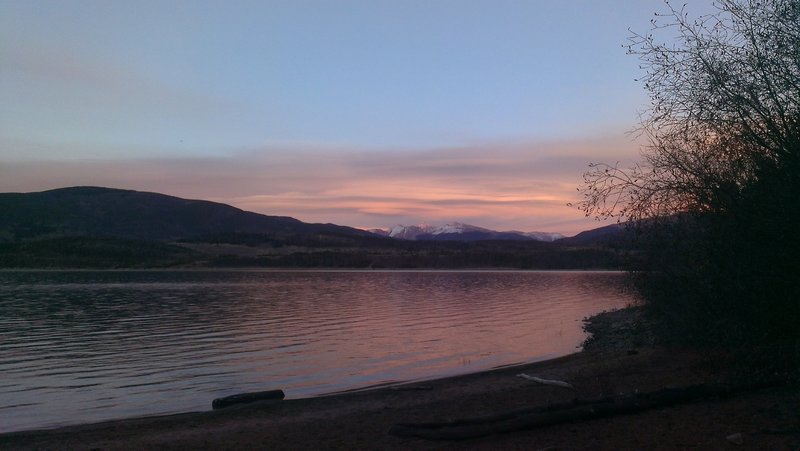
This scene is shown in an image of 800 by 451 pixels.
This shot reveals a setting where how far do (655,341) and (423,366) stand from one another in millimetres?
7122

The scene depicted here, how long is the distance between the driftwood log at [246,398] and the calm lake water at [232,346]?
36.3 inches

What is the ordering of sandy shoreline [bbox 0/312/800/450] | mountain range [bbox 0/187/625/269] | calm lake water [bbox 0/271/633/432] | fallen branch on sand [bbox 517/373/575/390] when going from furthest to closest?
mountain range [bbox 0/187/625/269] → calm lake water [bbox 0/271/633/432] → fallen branch on sand [bbox 517/373/575/390] → sandy shoreline [bbox 0/312/800/450]

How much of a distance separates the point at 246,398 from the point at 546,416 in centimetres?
743

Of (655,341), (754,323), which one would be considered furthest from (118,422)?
(655,341)

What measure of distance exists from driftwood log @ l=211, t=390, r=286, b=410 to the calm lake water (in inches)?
36.3

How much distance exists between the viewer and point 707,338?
52.7ft

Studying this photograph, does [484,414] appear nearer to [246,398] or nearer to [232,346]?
[246,398]

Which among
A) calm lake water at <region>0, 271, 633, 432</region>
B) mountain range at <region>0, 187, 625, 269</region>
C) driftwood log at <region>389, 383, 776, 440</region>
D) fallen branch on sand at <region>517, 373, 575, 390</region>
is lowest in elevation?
calm lake water at <region>0, 271, 633, 432</region>

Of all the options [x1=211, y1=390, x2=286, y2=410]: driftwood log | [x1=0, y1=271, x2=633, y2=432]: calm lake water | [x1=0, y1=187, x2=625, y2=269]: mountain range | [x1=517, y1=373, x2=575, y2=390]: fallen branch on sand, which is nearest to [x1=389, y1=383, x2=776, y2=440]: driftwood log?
[x1=517, y1=373, x2=575, y2=390]: fallen branch on sand

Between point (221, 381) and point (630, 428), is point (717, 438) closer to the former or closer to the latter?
point (630, 428)

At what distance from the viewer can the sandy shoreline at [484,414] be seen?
31.1 feet

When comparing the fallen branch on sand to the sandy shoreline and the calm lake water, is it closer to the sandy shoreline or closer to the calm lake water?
the sandy shoreline

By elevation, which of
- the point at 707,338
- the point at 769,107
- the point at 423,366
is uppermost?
the point at 769,107

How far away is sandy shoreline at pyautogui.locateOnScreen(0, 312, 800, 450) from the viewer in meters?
9.48
